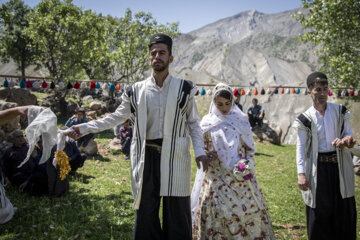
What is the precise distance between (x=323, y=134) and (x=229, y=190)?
54.2 inches

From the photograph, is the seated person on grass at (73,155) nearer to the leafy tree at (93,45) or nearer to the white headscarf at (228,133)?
the white headscarf at (228,133)

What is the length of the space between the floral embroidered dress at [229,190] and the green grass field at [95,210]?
0.97m

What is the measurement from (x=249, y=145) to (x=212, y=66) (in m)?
46.2

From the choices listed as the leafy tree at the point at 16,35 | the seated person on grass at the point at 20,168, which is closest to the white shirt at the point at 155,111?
the seated person on grass at the point at 20,168

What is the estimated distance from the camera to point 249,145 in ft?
11.8

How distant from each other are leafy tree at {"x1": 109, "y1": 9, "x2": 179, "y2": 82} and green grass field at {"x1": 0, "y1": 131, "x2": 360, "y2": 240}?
1055 cm

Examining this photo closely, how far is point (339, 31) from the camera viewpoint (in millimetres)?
11188

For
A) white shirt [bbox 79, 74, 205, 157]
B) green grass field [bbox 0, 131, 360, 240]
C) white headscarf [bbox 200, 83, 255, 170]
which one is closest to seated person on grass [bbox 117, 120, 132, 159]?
green grass field [bbox 0, 131, 360, 240]

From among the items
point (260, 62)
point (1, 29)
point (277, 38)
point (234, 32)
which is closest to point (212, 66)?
point (260, 62)

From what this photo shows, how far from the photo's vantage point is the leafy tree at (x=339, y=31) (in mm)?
10688

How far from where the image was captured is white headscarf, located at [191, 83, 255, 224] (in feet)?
11.5

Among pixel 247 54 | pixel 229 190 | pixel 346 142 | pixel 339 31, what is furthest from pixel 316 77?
pixel 247 54

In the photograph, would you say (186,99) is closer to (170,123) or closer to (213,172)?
(170,123)

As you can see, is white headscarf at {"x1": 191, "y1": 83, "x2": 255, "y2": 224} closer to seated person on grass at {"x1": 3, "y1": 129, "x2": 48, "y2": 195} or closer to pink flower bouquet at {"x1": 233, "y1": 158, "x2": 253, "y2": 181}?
pink flower bouquet at {"x1": 233, "y1": 158, "x2": 253, "y2": 181}
